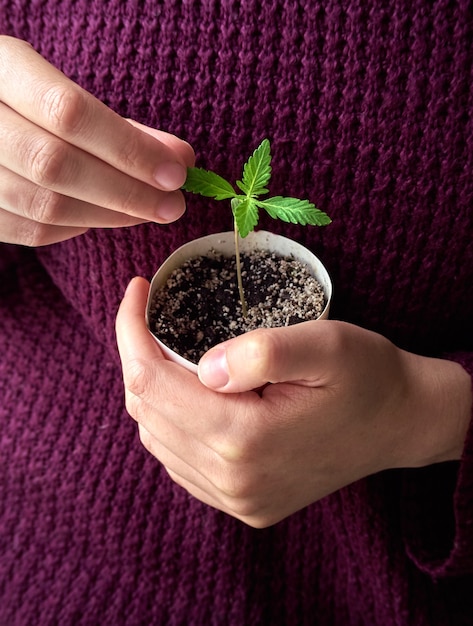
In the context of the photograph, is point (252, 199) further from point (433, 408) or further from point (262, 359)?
point (433, 408)

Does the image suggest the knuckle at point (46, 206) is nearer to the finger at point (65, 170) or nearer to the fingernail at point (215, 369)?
the finger at point (65, 170)

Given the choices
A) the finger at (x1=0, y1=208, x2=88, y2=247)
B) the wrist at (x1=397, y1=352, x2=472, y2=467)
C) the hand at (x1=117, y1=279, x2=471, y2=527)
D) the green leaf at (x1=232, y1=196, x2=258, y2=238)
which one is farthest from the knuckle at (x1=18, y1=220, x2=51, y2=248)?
the wrist at (x1=397, y1=352, x2=472, y2=467)

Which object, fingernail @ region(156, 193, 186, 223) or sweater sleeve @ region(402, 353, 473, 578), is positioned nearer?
fingernail @ region(156, 193, 186, 223)

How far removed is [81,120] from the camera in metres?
0.49

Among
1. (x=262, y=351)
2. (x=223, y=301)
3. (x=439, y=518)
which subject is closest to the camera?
(x=262, y=351)

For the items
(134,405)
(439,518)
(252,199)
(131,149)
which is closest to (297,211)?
(252,199)

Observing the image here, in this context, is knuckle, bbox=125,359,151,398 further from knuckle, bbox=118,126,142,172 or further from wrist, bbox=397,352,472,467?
wrist, bbox=397,352,472,467

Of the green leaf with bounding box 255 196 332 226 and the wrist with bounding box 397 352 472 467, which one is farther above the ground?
the green leaf with bounding box 255 196 332 226

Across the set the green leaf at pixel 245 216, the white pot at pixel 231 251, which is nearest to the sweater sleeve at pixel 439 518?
the white pot at pixel 231 251

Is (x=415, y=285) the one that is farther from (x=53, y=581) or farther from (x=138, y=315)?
(x=53, y=581)

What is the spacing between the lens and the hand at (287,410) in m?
0.50

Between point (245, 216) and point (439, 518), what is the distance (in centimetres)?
49

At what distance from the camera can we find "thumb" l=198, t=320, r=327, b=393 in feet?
1.54

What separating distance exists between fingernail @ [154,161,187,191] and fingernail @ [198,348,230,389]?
0.15 metres
